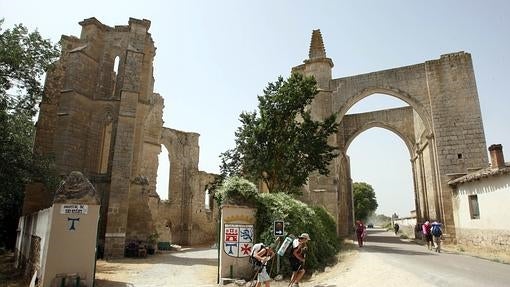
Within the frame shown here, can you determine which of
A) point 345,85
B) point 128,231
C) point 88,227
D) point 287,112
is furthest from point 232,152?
point 345,85

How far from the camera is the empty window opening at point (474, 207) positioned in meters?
14.4

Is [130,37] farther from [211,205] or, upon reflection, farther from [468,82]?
[468,82]

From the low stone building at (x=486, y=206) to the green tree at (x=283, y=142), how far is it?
609 centimetres

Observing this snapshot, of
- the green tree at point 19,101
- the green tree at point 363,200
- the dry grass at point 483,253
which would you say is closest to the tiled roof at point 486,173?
the dry grass at point 483,253

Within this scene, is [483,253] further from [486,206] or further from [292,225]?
[292,225]

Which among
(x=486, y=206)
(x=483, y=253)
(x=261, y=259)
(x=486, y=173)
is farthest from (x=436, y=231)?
(x=261, y=259)

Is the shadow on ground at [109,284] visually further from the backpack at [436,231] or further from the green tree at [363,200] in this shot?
the green tree at [363,200]

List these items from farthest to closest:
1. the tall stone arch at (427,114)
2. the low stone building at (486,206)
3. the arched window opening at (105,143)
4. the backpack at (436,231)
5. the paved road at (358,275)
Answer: the tall stone arch at (427,114), the arched window opening at (105,143), the backpack at (436,231), the low stone building at (486,206), the paved road at (358,275)

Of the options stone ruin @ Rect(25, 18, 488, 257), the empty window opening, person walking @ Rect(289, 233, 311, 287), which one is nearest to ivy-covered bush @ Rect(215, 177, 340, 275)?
person walking @ Rect(289, 233, 311, 287)

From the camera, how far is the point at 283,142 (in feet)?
45.9

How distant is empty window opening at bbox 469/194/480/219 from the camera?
1436 centimetres

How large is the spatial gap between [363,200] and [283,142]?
4719 centimetres

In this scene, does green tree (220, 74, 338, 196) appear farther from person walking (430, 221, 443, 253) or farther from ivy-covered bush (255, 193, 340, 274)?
Answer: person walking (430, 221, 443, 253)

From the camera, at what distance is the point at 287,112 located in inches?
573
